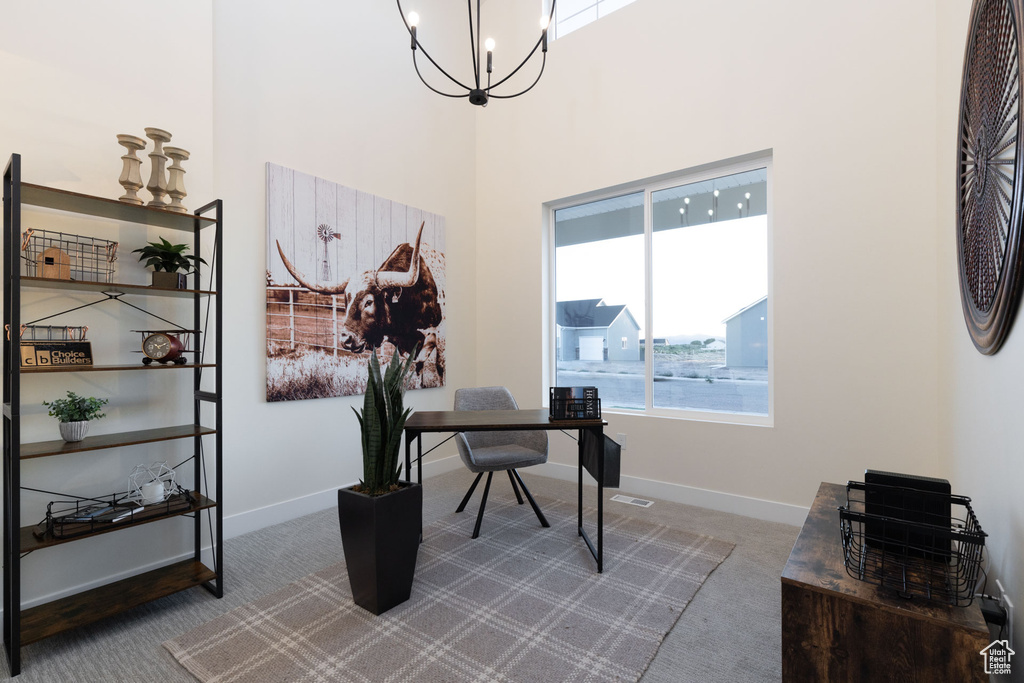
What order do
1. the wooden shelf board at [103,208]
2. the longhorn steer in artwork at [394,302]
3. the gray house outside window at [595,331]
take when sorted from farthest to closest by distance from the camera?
the gray house outside window at [595,331], the longhorn steer in artwork at [394,302], the wooden shelf board at [103,208]

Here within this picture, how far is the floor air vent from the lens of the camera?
143 inches

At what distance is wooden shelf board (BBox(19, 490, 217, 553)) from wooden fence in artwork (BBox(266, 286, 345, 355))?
3.93 ft

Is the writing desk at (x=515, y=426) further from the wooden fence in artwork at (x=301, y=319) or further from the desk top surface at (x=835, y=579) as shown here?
the wooden fence in artwork at (x=301, y=319)

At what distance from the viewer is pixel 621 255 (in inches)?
167

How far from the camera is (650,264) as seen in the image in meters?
4.03

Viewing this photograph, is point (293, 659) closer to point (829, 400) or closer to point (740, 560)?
point (740, 560)

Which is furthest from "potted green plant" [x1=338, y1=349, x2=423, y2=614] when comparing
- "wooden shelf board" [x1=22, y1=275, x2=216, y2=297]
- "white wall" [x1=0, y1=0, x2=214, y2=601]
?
"white wall" [x1=0, y1=0, x2=214, y2=601]

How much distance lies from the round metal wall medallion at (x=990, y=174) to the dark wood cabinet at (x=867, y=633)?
0.84 meters

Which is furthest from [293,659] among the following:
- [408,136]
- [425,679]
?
[408,136]

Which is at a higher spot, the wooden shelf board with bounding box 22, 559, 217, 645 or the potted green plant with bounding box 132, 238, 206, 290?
the potted green plant with bounding box 132, 238, 206, 290

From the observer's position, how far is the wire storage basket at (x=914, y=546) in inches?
51.3

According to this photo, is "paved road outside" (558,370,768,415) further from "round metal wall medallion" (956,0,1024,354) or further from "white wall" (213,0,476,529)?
"round metal wall medallion" (956,0,1024,354)

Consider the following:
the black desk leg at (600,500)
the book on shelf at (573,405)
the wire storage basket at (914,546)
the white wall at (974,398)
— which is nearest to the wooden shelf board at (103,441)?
the book on shelf at (573,405)

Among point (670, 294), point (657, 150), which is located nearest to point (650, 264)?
point (670, 294)
